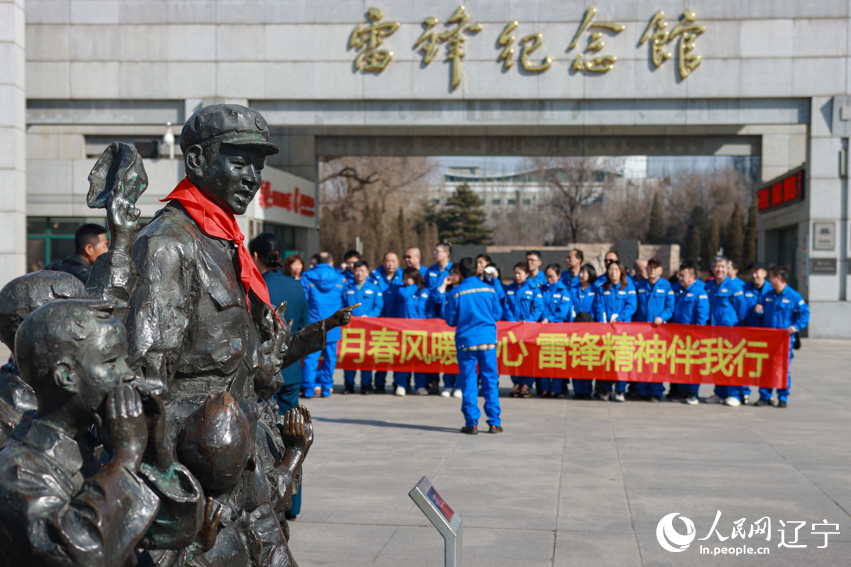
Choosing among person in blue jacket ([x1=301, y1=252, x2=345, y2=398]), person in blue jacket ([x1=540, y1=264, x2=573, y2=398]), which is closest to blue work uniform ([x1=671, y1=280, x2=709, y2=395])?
person in blue jacket ([x1=540, y1=264, x2=573, y2=398])

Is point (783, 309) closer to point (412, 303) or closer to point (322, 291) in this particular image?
point (412, 303)

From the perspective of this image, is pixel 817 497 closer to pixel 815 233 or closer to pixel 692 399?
pixel 692 399

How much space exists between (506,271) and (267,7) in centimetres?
1543

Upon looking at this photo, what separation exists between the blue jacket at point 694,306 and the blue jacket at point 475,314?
395cm

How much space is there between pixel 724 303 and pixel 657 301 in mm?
951

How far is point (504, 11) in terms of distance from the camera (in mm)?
20141

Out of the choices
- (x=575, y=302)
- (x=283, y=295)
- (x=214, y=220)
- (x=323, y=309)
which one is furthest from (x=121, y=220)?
(x=575, y=302)

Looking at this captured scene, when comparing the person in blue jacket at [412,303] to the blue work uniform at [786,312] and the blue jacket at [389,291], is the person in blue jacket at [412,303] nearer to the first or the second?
the blue jacket at [389,291]

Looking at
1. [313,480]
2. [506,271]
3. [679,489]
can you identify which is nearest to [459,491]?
[313,480]

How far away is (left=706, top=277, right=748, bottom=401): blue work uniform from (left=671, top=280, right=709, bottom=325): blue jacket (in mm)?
185

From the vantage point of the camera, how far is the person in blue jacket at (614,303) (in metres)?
12.0

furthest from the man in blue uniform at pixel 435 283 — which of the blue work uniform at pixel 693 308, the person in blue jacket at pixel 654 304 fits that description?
the blue work uniform at pixel 693 308

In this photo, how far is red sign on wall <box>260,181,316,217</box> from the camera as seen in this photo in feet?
70.5

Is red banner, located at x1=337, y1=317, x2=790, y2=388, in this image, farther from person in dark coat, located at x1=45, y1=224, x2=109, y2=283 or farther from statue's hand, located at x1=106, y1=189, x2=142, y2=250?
statue's hand, located at x1=106, y1=189, x2=142, y2=250
